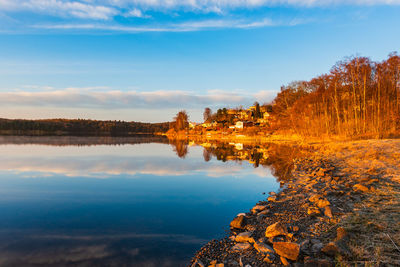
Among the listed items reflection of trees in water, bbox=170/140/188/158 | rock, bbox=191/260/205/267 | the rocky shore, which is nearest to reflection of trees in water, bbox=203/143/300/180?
reflection of trees in water, bbox=170/140/188/158

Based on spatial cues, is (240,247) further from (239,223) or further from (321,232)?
(321,232)

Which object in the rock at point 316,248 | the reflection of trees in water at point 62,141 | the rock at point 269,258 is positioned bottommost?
the rock at point 269,258

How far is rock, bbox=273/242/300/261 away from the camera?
4627 millimetres

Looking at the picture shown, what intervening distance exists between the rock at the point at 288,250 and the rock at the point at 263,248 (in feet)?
0.86

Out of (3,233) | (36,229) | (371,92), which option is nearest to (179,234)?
(36,229)

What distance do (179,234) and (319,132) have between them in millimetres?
46921

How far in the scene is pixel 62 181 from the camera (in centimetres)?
1422

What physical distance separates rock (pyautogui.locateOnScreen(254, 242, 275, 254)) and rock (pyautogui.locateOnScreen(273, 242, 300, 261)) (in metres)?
0.26

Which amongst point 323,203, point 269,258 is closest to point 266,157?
point 323,203

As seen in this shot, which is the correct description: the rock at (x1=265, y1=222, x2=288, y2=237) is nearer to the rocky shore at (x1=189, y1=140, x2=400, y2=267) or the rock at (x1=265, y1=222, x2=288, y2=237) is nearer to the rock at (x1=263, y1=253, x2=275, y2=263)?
the rocky shore at (x1=189, y1=140, x2=400, y2=267)

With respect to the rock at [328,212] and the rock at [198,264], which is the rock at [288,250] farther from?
the rock at [328,212]

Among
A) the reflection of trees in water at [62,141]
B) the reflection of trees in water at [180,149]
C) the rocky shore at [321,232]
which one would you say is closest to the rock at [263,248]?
the rocky shore at [321,232]

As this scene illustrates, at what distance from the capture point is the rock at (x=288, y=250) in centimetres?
463

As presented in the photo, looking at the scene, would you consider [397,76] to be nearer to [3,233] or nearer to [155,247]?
[155,247]
